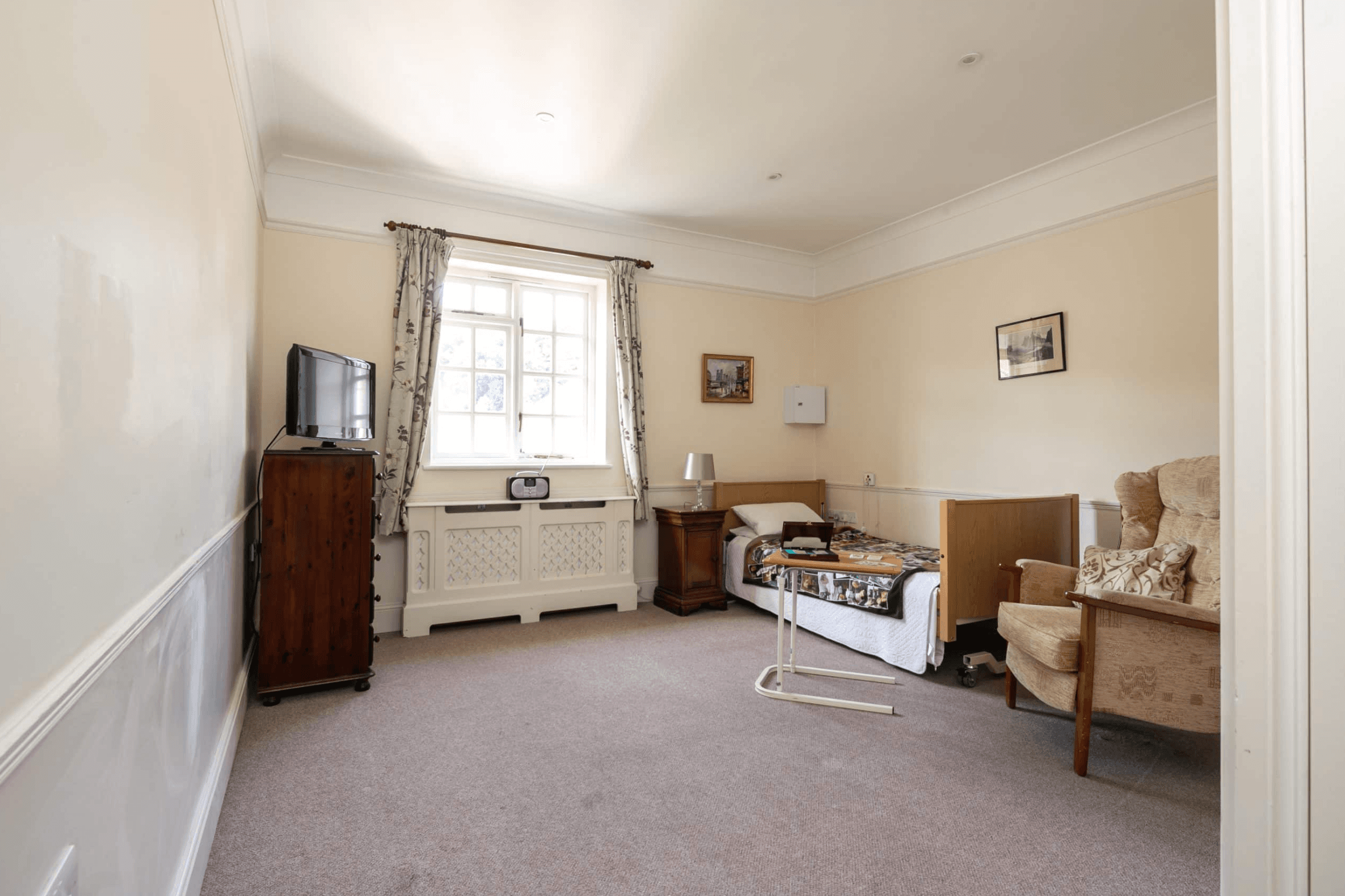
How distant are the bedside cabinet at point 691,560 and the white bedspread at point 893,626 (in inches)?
27.9

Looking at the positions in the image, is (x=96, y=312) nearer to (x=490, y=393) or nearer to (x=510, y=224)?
(x=490, y=393)

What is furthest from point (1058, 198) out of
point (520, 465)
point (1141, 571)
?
point (520, 465)

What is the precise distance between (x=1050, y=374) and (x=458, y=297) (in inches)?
155

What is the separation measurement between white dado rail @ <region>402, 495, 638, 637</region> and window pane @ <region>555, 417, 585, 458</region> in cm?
44

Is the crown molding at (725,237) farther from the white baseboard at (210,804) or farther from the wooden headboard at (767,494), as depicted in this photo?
the white baseboard at (210,804)

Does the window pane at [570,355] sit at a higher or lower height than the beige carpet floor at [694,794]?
higher

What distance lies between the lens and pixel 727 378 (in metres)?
5.51

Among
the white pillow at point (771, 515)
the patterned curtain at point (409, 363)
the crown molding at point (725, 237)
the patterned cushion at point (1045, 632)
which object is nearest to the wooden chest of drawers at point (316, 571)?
the patterned curtain at point (409, 363)

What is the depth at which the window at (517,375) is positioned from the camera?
462 cm


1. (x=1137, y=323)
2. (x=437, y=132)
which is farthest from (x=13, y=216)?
(x=1137, y=323)

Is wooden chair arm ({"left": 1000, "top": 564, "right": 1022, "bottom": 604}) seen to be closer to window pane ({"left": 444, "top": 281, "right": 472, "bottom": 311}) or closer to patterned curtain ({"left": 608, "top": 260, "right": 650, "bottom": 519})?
patterned curtain ({"left": 608, "top": 260, "right": 650, "bottom": 519})

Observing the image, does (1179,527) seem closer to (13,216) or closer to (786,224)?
(786,224)

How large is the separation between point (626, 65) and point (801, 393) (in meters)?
Answer: 3.31

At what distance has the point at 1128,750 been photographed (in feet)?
8.63
